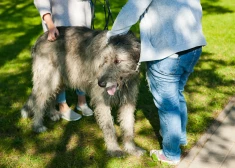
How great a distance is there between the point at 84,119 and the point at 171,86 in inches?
83.9

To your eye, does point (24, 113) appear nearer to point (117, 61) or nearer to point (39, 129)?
point (39, 129)

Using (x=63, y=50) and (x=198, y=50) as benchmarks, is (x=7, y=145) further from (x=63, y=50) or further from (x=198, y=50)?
(x=198, y=50)

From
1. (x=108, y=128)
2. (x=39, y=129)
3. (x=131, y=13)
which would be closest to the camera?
(x=131, y=13)

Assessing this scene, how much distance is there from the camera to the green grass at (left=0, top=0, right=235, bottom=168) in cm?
439

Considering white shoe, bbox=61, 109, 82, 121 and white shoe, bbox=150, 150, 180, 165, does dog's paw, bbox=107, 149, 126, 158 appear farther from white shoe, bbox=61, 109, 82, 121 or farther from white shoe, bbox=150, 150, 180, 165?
white shoe, bbox=61, 109, 82, 121

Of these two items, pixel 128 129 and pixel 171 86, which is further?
pixel 128 129

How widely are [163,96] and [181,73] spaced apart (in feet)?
1.02

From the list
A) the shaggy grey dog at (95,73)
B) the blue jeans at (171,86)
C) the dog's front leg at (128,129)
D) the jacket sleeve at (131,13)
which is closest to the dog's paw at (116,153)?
the shaggy grey dog at (95,73)

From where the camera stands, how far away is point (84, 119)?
17.4 ft

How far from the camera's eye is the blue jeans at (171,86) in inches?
133

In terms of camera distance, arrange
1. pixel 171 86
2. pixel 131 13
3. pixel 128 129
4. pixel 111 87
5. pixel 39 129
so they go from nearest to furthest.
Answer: pixel 131 13
pixel 171 86
pixel 111 87
pixel 128 129
pixel 39 129

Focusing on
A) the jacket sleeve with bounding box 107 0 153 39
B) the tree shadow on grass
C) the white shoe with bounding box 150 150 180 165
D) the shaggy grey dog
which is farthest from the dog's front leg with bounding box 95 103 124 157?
the tree shadow on grass

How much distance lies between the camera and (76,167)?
13.9 feet

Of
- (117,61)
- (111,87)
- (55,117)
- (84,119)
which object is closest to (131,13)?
(117,61)
